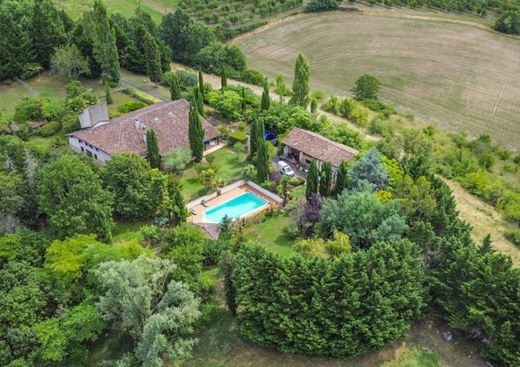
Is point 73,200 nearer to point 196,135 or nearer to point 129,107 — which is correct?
point 196,135

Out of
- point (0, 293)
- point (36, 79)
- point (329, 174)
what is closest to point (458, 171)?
point (329, 174)

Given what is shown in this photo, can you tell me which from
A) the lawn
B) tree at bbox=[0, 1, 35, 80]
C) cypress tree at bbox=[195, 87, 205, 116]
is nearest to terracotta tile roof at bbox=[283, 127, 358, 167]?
the lawn

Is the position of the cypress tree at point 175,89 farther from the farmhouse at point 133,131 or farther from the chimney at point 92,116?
the chimney at point 92,116

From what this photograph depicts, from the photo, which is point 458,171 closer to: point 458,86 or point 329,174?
point 329,174

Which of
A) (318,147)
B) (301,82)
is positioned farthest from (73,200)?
(301,82)

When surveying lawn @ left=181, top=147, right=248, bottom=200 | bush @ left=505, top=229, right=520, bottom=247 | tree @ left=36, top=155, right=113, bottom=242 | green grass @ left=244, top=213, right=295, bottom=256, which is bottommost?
lawn @ left=181, top=147, right=248, bottom=200

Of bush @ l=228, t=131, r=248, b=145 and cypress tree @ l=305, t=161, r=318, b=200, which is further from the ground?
cypress tree @ l=305, t=161, r=318, b=200

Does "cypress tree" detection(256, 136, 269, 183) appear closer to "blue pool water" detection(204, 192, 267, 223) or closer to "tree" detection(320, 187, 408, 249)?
"blue pool water" detection(204, 192, 267, 223)
